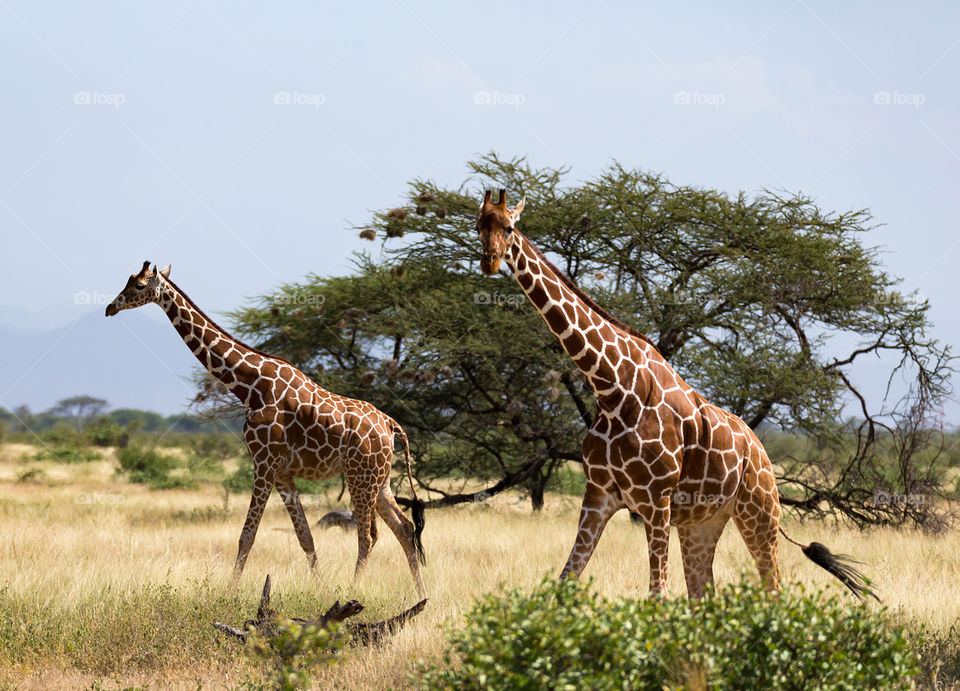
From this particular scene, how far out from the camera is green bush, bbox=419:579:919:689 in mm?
4492

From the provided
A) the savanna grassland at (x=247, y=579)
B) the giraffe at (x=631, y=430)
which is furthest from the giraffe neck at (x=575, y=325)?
the savanna grassland at (x=247, y=579)

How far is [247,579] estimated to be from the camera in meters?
9.02

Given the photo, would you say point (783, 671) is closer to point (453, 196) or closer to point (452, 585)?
point (452, 585)

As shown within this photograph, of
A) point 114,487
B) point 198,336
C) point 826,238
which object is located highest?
point 826,238

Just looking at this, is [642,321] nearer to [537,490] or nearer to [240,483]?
[537,490]

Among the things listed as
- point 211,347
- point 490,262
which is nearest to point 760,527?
point 490,262

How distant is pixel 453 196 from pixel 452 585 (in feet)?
28.1

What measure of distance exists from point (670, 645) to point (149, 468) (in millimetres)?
26435

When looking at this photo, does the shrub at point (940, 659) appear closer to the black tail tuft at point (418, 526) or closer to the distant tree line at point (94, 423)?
the black tail tuft at point (418, 526)

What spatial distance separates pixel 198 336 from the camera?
30.3ft

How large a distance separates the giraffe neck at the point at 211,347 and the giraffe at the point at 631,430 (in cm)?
404

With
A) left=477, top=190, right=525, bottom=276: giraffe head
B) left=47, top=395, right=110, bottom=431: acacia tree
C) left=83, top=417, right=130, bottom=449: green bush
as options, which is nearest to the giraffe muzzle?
left=477, top=190, right=525, bottom=276: giraffe head

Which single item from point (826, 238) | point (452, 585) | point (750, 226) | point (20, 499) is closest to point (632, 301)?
point (750, 226)

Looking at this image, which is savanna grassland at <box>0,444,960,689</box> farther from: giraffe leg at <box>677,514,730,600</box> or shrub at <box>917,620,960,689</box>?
giraffe leg at <box>677,514,730,600</box>
